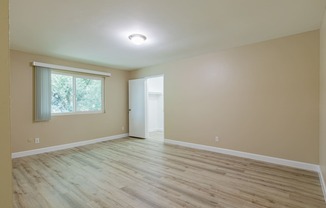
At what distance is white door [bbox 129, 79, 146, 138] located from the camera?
5777mm

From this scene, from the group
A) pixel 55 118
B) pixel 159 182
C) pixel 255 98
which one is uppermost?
pixel 255 98

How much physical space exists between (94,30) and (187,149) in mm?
3399

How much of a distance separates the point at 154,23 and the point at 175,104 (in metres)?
2.70

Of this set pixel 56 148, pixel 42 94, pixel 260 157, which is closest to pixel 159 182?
pixel 260 157

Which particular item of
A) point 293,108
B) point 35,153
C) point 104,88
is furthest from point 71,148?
point 293,108

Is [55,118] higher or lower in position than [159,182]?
higher

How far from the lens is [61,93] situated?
464 cm

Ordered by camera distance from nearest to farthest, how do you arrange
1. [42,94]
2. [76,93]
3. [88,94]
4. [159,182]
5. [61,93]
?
[159,182]
[42,94]
[61,93]
[76,93]
[88,94]

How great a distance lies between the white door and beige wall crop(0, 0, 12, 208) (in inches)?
199

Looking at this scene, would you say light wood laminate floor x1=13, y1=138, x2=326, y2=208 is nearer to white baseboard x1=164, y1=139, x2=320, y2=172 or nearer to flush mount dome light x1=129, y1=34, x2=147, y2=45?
white baseboard x1=164, y1=139, x2=320, y2=172

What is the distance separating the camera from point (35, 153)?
4.11 metres

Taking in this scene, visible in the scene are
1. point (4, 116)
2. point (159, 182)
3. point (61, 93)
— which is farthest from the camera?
point (61, 93)

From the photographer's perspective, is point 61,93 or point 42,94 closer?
point 42,94

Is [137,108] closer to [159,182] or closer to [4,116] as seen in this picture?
[159,182]
